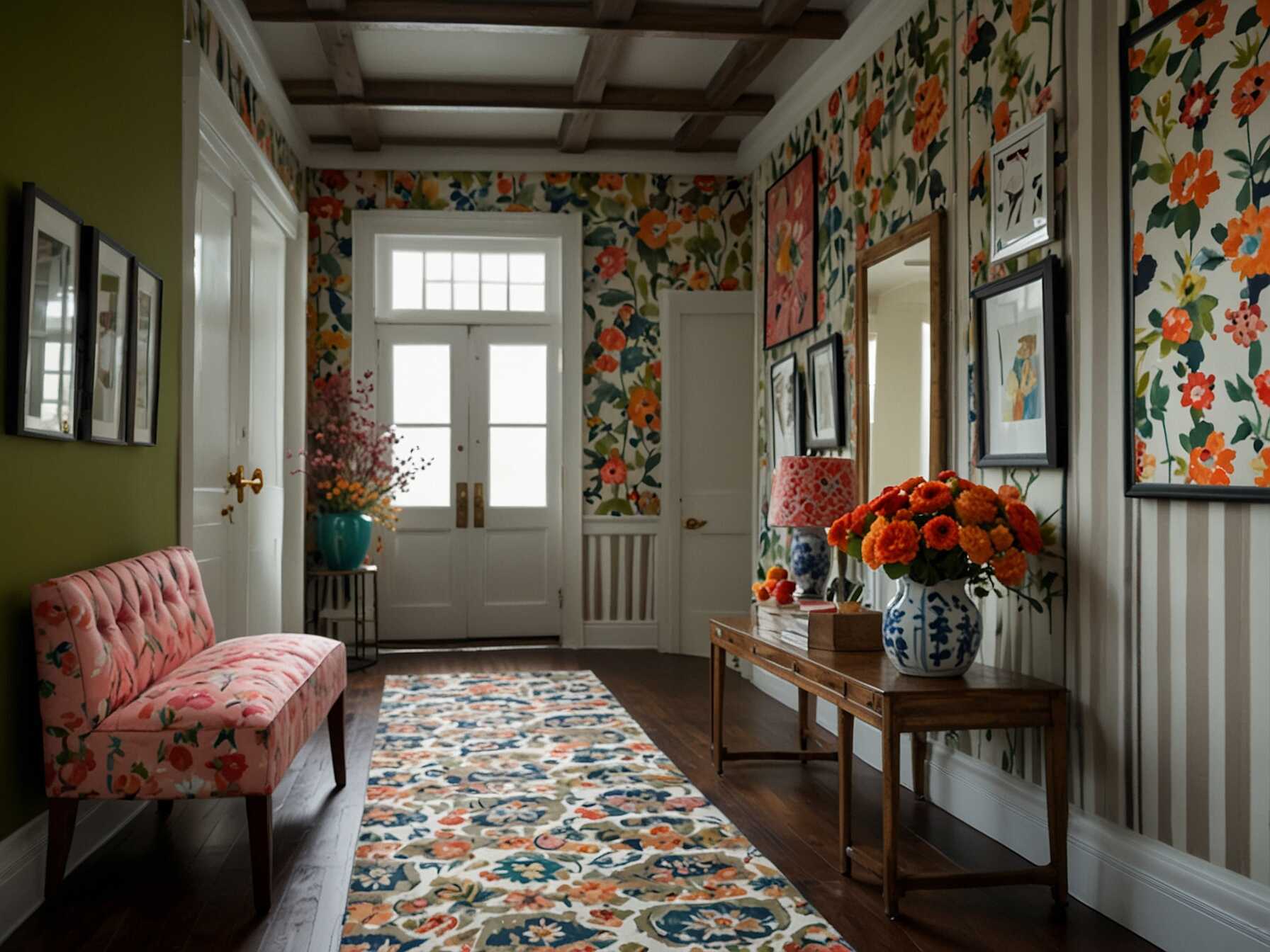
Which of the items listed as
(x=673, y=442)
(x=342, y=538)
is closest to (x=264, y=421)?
(x=342, y=538)

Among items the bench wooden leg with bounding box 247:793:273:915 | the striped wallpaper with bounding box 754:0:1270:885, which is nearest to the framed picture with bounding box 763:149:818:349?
the striped wallpaper with bounding box 754:0:1270:885

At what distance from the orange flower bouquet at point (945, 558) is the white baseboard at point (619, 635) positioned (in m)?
3.97

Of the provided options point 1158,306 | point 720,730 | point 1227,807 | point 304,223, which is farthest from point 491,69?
point 1227,807

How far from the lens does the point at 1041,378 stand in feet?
9.87

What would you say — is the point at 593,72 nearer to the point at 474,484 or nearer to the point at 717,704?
the point at 474,484

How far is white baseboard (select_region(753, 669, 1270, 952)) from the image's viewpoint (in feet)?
7.48

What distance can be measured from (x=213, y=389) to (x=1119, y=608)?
11.9 feet

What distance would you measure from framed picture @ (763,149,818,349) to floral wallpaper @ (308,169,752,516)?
2.84 ft

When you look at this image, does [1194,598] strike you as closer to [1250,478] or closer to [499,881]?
[1250,478]

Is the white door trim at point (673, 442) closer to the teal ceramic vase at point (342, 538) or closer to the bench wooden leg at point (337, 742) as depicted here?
the teal ceramic vase at point (342, 538)

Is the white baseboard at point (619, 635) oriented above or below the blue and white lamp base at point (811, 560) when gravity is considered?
below

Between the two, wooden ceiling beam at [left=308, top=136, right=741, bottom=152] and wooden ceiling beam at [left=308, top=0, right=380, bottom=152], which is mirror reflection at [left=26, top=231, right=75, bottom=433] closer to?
wooden ceiling beam at [left=308, top=0, right=380, bottom=152]

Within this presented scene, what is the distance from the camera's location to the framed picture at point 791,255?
5148 mm

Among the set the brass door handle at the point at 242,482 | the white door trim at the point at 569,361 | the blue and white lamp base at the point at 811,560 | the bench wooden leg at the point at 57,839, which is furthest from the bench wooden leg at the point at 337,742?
the white door trim at the point at 569,361
